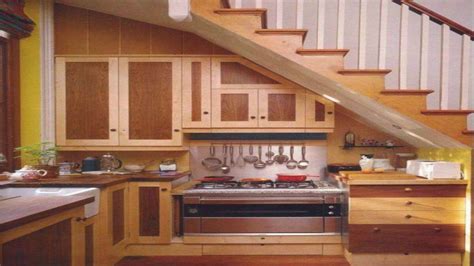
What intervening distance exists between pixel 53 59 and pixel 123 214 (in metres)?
1.77

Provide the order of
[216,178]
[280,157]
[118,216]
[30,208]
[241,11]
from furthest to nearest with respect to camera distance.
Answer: [280,157] → [216,178] → [118,216] → [241,11] → [30,208]

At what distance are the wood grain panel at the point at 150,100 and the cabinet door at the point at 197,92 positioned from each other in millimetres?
160

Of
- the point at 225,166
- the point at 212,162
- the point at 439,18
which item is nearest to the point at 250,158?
the point at 225,166

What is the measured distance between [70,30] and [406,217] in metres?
3.74

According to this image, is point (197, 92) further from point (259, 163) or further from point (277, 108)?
point (259, 163)

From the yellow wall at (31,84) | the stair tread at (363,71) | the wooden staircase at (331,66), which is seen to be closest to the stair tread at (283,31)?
the wooden staircase at (331,66)

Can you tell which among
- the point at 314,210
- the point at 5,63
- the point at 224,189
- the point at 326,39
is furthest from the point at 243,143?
the point at 5,63

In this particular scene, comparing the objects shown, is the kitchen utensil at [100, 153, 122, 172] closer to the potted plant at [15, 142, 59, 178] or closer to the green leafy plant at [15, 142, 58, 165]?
the green leafy plant at [15, 142, 58, 165]

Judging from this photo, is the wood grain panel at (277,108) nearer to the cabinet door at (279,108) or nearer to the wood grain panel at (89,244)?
the cabinet door at (279,108)

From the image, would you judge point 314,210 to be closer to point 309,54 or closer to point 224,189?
point 224,189

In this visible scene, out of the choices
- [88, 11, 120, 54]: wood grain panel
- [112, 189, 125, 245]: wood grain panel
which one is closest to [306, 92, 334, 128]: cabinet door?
[112, 189, 125, 245]: wood grain panel

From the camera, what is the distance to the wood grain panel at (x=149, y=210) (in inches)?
146

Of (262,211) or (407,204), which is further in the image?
(262,211)

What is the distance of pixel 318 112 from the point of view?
3.98 meters
